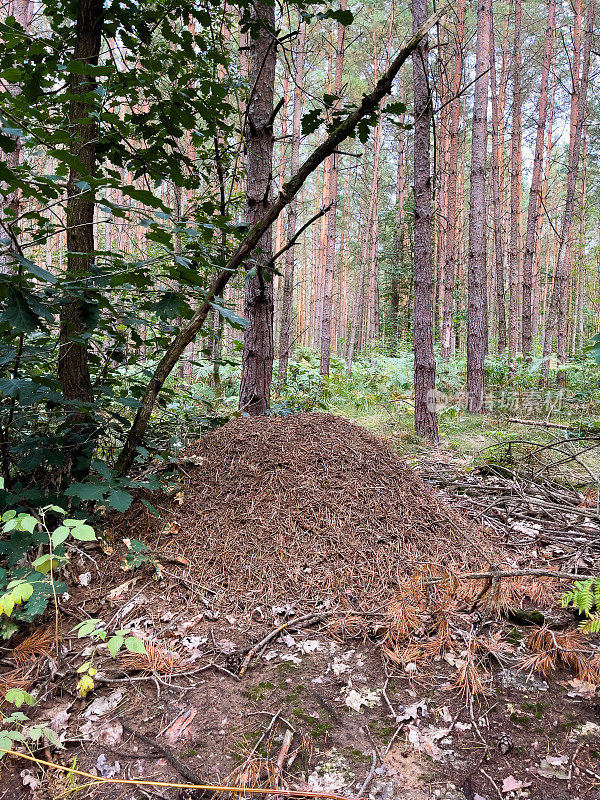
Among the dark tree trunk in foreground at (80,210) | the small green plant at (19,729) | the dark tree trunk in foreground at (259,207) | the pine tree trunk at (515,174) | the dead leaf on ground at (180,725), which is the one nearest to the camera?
the small green plant at (19,729)

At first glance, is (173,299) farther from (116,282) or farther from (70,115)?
(70,115)

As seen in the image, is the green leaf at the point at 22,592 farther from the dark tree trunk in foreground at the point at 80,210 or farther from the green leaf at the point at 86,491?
the dark tree trunk in foreground at the point at 80,210

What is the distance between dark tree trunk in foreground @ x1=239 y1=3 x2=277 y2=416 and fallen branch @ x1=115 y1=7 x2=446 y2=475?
1441 mm

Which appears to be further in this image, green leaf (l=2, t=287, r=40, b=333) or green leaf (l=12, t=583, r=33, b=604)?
green leaf (l=2, t=287, r=40, b=333)

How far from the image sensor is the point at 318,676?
1.75 meters

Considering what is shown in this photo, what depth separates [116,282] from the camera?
1955 millimetres

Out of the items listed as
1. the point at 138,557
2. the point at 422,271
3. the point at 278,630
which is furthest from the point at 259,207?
the point at 278,630

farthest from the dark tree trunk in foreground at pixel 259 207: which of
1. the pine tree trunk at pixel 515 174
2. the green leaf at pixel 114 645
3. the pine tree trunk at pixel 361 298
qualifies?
the pine tree trunk at pixel 515 174

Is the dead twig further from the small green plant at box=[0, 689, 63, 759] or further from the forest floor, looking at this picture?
the small green plant at box=[0, 689, 63, 759]

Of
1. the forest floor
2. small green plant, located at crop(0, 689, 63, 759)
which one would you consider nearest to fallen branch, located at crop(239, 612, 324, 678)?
the forest floor

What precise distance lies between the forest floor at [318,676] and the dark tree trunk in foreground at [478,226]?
608cm

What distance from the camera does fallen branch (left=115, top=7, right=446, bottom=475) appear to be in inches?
78.6

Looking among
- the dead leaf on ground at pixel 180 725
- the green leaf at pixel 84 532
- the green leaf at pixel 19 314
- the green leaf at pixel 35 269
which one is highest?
the green leaf at pixel 35 269

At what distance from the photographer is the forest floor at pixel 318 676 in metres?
1.35
